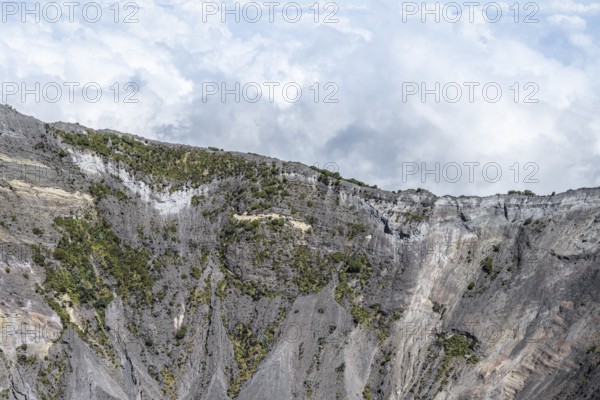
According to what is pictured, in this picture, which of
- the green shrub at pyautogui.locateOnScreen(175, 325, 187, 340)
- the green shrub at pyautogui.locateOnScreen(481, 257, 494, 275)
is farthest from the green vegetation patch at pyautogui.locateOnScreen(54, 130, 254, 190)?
the green shrub at pyautogui.locateOnScreen(481, 257, 494, 275)

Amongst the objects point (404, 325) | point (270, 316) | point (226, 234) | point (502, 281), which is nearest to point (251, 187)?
point (226, 234)

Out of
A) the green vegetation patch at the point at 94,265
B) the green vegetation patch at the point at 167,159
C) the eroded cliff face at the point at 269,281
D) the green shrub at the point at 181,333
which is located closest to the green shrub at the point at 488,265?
the eroded cliff face at the point at 269,281

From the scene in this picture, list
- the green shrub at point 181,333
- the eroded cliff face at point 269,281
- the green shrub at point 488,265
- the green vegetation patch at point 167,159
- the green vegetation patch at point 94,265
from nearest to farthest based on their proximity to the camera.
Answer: the eroded cliff face at point 269,281 → the green vegetation patch at point 94,265 → the green shrub at point 181,333 → the green shrub at point 488,265 → the green vegetation patch at point 167,159

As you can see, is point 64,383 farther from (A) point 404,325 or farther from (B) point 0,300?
(A) point 404,325

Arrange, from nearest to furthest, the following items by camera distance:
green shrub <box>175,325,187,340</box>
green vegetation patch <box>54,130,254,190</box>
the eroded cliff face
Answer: the eroded cliff face → green shrub <box>175,325,187,340</box> → green vegetation patch <box>54,130,254,190</box>

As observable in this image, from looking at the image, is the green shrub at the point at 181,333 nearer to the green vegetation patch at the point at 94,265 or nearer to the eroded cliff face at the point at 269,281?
the eroded cliff face at the point at 269,281

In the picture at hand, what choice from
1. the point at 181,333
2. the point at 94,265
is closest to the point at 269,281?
the point at 181,333

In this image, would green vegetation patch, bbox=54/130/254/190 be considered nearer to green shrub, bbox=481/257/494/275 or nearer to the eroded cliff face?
the eroded cliff face

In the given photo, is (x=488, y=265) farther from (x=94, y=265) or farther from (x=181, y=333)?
(x=94, y=265)
